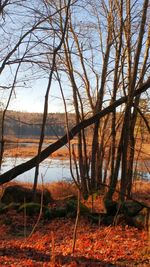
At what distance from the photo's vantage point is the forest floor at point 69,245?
21.7 ft

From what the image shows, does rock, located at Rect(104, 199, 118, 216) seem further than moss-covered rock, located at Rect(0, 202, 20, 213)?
No

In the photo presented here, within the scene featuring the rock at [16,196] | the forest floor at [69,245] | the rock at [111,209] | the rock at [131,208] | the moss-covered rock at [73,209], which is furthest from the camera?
the rock at [16,196]

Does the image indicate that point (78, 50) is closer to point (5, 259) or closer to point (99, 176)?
point (99, 176)

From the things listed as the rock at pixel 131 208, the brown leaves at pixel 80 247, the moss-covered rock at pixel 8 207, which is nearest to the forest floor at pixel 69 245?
A: the brown leaves at pixel 80 247

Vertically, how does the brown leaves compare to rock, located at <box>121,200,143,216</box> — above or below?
below

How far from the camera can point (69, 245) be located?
8141 mm

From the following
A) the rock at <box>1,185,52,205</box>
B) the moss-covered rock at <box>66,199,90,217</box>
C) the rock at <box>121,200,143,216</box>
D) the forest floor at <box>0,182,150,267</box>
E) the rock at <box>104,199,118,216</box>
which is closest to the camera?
the forest floor at <box>0,182,150,267</box>

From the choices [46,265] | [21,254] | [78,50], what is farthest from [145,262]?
[78,50]

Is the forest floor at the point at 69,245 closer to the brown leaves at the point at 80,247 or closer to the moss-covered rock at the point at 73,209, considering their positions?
the brown leaves at the point at 80,247

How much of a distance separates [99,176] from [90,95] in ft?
12.0

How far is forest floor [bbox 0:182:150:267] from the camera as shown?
662 cm

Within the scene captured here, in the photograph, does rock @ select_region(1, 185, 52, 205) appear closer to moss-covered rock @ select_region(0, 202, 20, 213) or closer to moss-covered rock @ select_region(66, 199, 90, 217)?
moss-covered rock @ select_region(0, 202, 20, 213)

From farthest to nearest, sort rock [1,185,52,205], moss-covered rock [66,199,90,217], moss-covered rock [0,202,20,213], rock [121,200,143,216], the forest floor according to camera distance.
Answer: rock [1,185,52,205] → moss-covered rock [0,202,20,213] → moss-covered rock [66,199,90,217] → rock [121,200,143,216] → the forest floor

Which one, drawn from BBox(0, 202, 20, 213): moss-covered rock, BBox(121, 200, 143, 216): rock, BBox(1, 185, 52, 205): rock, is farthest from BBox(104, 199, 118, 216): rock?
BBox(1, 185, 52, 205): rock
